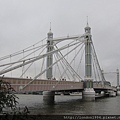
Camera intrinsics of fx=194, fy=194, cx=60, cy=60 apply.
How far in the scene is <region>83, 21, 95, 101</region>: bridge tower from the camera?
49969 millimetres

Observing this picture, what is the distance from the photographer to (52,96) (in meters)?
50.4

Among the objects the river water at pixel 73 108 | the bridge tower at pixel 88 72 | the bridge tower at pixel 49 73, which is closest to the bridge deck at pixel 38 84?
the river water at pixel 73 108

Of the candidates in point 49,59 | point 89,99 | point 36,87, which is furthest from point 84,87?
point 36,87

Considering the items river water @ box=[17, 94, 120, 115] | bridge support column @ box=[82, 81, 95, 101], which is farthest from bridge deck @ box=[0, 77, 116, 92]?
bridge support column @ box=[82, 81, 95, 101]

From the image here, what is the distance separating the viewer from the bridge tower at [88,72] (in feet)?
164

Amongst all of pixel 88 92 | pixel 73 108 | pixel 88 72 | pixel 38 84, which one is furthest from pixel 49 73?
pixel 73 108

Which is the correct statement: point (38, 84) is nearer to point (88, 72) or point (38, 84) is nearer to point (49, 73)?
point (49, 73)

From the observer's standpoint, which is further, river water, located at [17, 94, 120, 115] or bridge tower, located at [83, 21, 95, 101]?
bridge tower, located at [83, 21, 95, 101]

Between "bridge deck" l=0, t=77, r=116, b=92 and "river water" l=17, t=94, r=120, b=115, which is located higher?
"bridge deck" l=0, t=77, r=116, b=92

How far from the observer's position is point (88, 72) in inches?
2058

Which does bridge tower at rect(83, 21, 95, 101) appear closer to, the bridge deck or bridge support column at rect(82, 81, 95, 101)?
bridge support column at rect(82, 81, 95, 101)

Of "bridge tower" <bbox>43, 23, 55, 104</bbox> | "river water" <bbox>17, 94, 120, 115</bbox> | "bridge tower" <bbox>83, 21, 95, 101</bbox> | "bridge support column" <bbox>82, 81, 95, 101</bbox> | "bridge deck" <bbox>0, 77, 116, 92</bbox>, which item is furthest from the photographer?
"bridge tower" <bbox>83, 21, 95, 101</bbox>

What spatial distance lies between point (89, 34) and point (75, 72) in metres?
12.1

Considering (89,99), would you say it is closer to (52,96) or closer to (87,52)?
(52,96)
